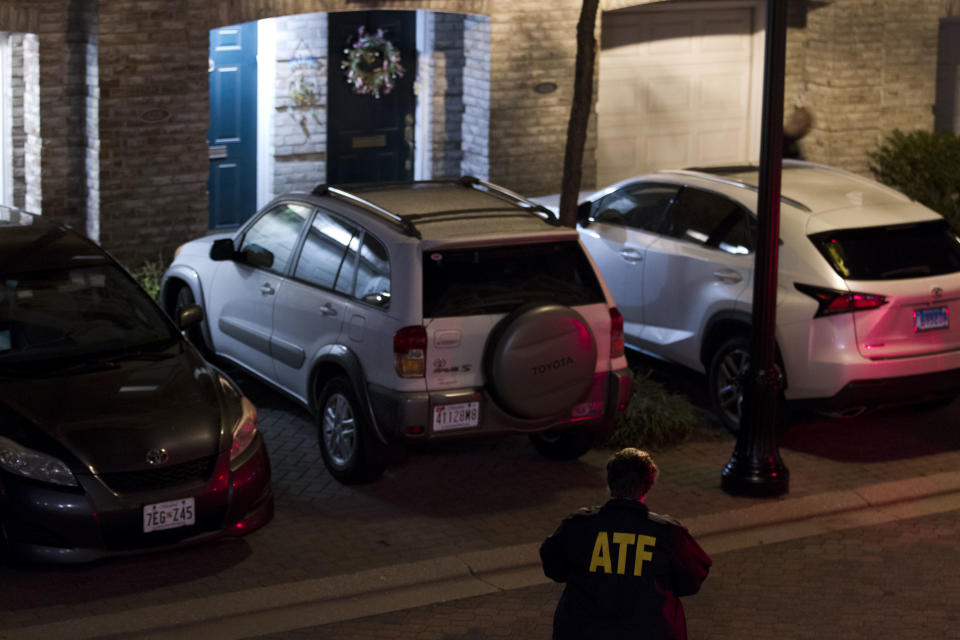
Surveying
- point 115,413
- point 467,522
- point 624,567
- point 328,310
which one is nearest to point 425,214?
point 328,310

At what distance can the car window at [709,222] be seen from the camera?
1077 centimetres

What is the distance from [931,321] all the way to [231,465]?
4.91 metres

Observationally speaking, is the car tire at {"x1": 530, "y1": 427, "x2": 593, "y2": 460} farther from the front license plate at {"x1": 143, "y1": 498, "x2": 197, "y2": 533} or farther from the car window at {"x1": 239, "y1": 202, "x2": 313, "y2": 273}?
the front license plate at {"x1": 143, "y1": 498, "x2": 197, "y2": 533}

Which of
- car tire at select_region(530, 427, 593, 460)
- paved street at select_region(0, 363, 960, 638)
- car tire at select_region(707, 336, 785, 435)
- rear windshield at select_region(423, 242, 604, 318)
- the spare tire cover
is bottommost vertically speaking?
paved street at select_region(0, 363, 960, 638)

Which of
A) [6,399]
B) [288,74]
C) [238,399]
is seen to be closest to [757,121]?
[288,74]

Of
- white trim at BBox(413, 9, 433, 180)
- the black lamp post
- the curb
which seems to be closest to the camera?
the curb

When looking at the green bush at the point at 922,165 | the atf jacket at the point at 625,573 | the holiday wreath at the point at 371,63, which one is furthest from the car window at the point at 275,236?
the green bush at the point at 922,165

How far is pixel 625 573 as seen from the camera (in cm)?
518

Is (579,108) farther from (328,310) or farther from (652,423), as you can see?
(328,310)

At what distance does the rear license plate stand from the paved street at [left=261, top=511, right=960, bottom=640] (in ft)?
5.51

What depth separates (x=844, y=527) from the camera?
898 cm

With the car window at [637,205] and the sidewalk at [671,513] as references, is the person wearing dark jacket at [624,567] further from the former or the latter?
the car window at [637,205]

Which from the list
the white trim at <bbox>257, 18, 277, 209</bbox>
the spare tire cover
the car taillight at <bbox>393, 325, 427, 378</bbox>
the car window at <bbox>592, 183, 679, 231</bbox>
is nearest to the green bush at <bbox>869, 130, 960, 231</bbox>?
the car window at <bbox>592, 183, 679, 231</bbox>

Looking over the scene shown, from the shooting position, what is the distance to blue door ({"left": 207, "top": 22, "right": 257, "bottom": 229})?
580 inches
